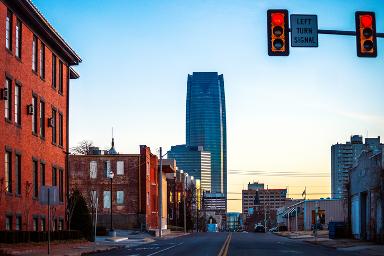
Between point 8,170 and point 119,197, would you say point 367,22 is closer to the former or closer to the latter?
point 8,170

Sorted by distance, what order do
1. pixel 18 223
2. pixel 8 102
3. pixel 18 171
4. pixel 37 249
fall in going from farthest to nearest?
pixel 18 171, pixel 18 223, pixel 8 102, pixel 37 249

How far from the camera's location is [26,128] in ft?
137

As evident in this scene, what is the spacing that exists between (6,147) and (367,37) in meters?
24.4

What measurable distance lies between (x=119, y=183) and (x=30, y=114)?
4480 centimetres

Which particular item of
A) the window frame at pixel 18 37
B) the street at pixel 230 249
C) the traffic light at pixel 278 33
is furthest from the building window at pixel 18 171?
the traffic light at pixel 278 33

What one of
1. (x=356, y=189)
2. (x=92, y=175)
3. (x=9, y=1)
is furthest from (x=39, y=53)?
(x=92, y=175)

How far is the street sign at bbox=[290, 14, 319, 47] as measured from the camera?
18.5 metres

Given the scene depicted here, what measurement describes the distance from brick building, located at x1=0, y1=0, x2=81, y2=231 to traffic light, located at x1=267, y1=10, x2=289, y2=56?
21534 mm

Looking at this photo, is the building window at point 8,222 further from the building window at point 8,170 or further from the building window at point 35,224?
the building window at point 35,224

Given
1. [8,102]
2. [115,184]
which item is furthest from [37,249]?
[115,184]

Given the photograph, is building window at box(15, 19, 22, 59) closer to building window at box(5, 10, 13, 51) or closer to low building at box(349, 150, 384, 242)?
building window at box(5, 10, 13, 51)

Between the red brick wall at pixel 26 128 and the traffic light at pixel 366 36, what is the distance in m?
22.8

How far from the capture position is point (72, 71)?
5497 centimetres

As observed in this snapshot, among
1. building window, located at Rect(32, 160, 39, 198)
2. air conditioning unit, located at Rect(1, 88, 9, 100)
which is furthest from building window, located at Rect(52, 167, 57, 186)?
air conditioning unit, located at Rect(1, 88, 9, 100)
